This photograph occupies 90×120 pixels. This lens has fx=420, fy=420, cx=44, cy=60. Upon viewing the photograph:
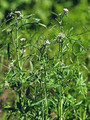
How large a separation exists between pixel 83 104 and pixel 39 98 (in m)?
0.42

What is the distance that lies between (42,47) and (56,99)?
52cm

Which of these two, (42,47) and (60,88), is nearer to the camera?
(42,47)

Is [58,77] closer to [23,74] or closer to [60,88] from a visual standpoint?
[60,88]

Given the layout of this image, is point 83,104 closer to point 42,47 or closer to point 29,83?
point 29,83

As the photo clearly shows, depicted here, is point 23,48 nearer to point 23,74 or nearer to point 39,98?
point 23,74

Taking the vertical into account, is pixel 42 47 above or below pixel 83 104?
above

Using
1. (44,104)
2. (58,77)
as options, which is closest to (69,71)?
(58,77)

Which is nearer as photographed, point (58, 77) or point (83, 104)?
point (58, 77)

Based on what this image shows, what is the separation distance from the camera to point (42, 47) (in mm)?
2760

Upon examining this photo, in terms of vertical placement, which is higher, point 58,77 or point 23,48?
point 23,48

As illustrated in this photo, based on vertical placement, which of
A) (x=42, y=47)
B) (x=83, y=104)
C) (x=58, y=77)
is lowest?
(x=83, y=104)

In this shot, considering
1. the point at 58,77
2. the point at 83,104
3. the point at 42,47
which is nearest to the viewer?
the point at 42,47

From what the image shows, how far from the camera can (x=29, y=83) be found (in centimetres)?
307

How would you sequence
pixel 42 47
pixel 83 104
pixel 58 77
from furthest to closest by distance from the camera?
1. pixel 83 104
2. pixel 58 77
3. pixel 42 47
